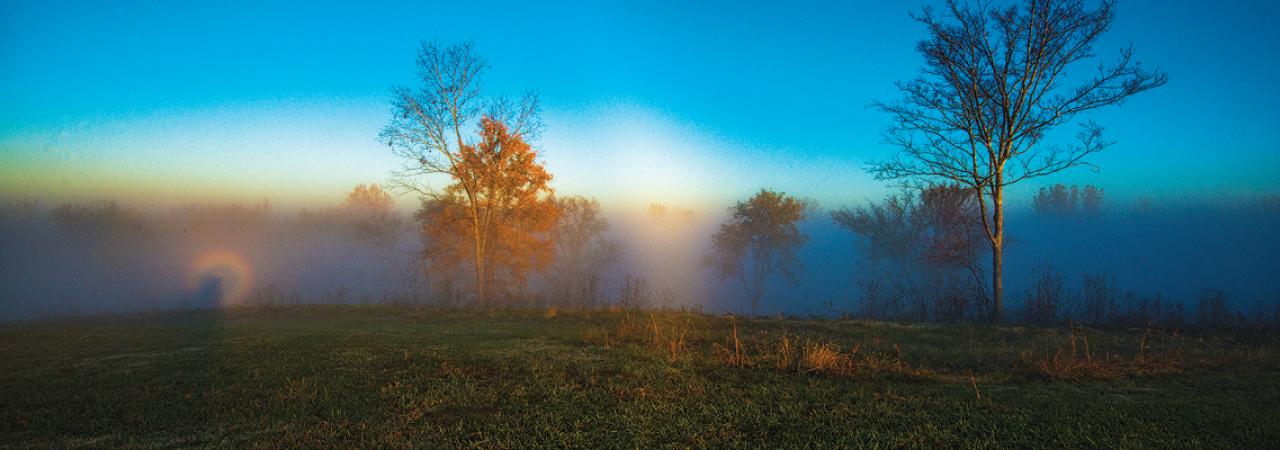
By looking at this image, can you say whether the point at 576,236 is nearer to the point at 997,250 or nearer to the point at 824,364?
the point at 997,250

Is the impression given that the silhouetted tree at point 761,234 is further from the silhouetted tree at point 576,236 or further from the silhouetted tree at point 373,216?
the silhouetted tree at point 373,216

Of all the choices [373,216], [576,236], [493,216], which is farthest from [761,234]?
[373,216]

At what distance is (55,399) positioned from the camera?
15.5ft

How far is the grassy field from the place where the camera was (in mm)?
3699

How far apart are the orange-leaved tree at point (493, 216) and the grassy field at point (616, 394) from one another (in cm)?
1329

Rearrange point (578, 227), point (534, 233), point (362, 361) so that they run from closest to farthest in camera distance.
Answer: point (362, 361)
point (534, 233)
point (578, 227)

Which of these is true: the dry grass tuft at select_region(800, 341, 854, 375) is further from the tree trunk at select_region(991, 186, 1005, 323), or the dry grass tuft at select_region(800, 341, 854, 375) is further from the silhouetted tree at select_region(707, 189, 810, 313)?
the silhouetted tree at select_region(707, 189, 810, 313)

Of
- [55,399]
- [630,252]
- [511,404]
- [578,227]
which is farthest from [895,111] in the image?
[630,252]

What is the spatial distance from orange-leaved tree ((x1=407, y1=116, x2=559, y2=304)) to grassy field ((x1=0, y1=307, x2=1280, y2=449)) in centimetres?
1329

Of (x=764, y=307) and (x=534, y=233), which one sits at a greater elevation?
(x=534, y=233)

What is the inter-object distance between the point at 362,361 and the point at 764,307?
2085 inches

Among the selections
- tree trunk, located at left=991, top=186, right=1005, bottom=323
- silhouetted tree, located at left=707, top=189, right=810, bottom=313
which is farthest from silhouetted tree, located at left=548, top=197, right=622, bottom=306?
tree trunk, located at left=991, top=186, right=1005, bottom=323

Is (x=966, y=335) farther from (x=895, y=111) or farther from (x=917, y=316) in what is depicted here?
(x=895, y=111)

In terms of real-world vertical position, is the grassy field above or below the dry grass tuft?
below
